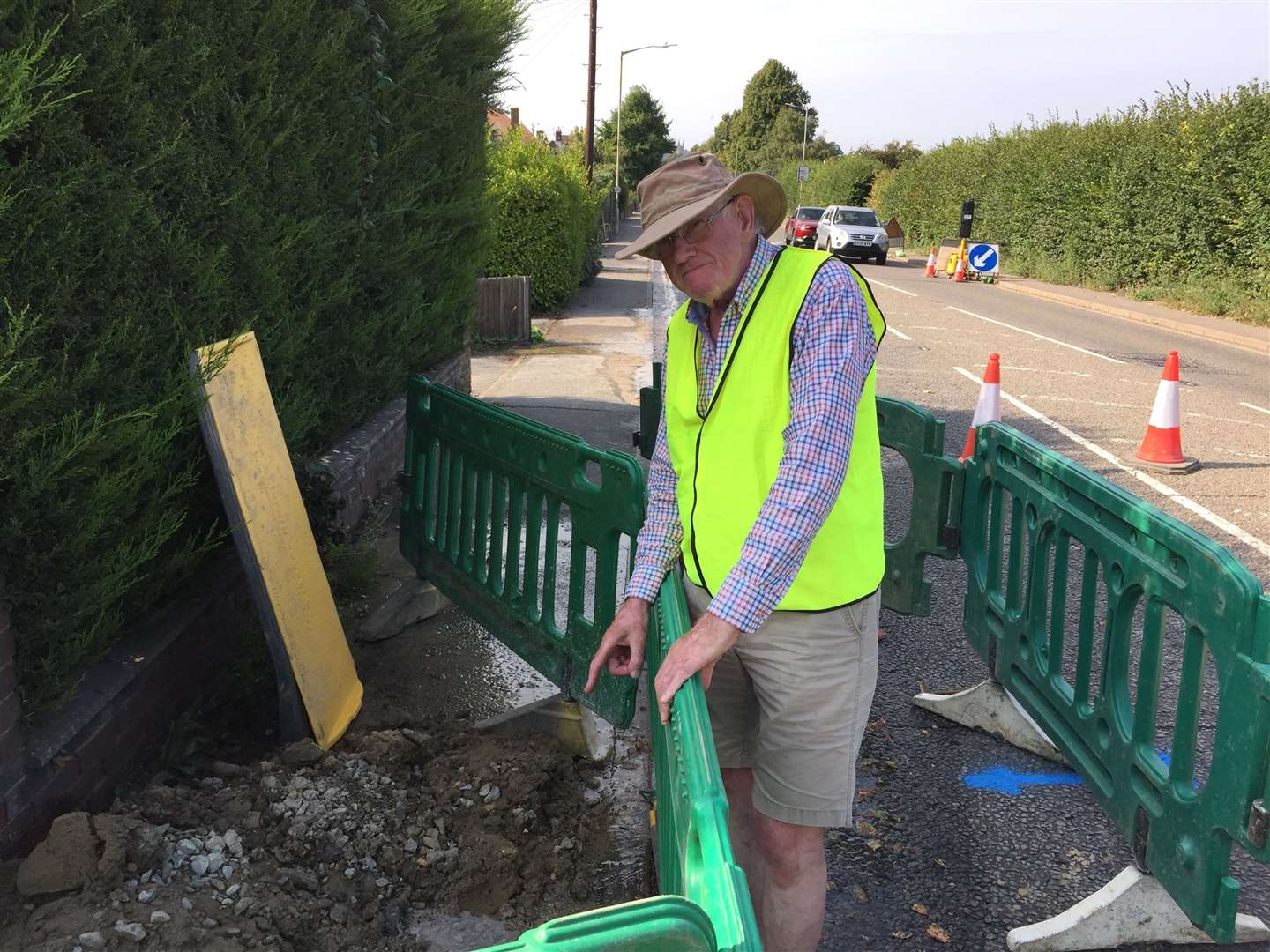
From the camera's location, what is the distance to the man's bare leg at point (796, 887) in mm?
2350

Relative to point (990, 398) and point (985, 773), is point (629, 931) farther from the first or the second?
point (990, 398)

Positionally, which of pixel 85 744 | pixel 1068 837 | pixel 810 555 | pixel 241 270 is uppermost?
pixel 241 270

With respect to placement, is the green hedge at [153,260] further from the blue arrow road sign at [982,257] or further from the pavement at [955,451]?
the blue arrow road sign at [982,257]

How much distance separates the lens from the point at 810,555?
Result: 86.7 inches

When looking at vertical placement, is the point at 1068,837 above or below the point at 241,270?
below

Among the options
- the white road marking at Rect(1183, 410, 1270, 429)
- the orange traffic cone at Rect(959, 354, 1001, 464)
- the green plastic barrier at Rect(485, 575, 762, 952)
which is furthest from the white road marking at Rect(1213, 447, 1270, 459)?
the green plastic barrier at Rect(485, 575, 762, 952)

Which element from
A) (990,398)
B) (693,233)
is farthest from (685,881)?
(990,398)

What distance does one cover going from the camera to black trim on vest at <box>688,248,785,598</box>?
2.17m

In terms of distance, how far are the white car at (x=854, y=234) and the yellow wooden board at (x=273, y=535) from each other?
2985cm

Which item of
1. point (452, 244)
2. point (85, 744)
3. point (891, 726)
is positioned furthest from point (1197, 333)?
point (85, 744)

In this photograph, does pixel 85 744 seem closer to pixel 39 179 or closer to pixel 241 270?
pixel 39 179

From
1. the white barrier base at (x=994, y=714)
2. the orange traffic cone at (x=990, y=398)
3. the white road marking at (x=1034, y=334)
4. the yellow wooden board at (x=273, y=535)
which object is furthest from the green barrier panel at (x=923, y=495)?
the white road marking at (x=1034, y=334)

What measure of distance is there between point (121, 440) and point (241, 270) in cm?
126

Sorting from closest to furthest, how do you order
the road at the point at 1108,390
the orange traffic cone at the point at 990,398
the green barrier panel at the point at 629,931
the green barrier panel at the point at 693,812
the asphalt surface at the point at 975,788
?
the green barrier panel at the point at 629,931
the green barrier panel at the point at 693,812
the asphalt surface at the point at 975,788
the road at the point at 1108,390
the orange traffic cone at the point at 990,398
